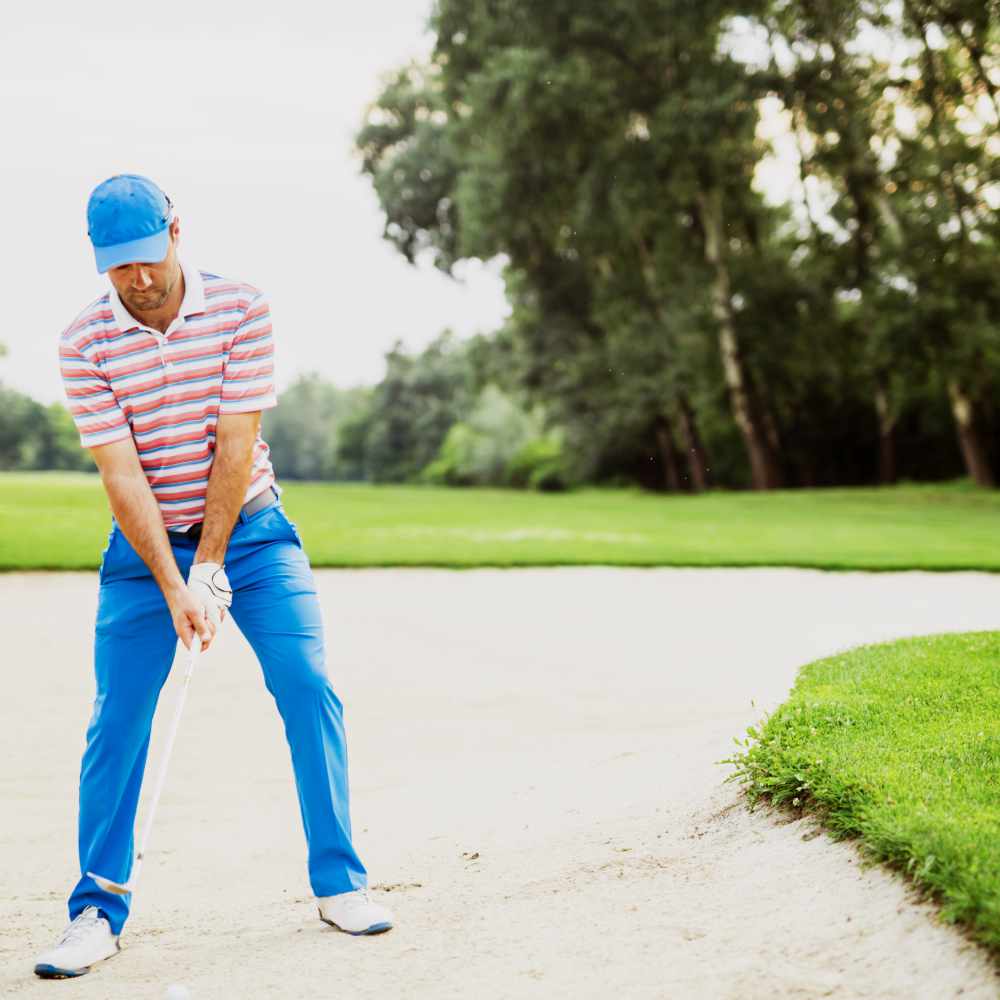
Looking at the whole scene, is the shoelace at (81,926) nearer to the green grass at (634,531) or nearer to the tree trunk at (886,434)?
the green grass at (634,531)

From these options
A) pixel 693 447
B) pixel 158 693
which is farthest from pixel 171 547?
pixel 693 447

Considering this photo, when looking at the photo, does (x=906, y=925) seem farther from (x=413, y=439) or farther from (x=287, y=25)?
(x=413, y=439)

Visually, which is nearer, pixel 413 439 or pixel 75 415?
pixel 75 415

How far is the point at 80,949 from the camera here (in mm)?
3824

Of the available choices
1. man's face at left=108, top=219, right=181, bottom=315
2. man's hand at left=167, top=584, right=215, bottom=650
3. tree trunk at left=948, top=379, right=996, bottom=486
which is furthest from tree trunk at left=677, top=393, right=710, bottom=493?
man's hand at left=167, top=584, right=215, bottom=650

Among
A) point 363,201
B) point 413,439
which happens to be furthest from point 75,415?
point 413,439

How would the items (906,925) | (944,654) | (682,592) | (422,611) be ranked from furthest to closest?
(682,592) → (422,611) → (944,654) → (906,925)

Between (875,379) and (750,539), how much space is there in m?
17.6

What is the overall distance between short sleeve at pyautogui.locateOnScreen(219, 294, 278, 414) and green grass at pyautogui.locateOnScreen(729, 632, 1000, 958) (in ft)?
7.54

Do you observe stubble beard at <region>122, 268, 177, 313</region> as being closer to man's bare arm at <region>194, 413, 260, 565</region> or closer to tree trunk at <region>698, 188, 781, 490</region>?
man's bare arm at <region>194, 413, 260, 565</region>

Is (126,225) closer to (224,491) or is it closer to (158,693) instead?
(224,491)

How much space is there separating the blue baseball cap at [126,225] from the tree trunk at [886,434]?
32.5m

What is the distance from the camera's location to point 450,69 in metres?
30.0

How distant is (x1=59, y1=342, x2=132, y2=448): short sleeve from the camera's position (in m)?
4.01
